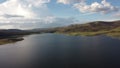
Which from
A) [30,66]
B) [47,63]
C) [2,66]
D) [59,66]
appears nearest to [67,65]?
[59,66]

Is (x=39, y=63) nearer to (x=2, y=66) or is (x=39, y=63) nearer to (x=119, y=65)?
(x=2, y=66)

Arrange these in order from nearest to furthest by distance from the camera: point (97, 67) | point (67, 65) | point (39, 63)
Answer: point (97, 67), point (67, 65), point (39, 63)

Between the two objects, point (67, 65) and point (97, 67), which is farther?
point (67, 65)

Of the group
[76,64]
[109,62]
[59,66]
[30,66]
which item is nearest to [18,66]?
[30,66]

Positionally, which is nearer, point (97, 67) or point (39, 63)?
point (97, 67)

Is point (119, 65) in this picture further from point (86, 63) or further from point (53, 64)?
point (53, 64)

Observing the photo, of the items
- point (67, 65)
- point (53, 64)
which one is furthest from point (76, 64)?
point (53, 64)

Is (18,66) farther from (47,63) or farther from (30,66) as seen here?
(47,63)

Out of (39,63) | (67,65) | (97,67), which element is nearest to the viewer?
(97,67)
